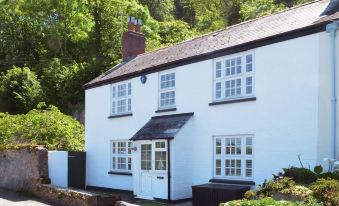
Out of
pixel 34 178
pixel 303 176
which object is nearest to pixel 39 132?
pixel 34 178

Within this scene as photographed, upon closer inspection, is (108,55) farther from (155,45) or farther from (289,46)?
(289,46)

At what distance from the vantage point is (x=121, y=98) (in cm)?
2139

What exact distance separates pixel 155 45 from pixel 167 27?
810 centimetres

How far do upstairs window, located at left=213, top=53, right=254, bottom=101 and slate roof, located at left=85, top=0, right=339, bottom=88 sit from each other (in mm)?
502

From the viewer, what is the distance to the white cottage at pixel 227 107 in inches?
521

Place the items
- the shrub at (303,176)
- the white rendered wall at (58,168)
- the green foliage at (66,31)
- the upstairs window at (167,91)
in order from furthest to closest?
1. the green foliage at (66,31)
2. the white rendered wall at (58,168)
3. the upstairs window at (167,91)
4. the shrub at (303,176)

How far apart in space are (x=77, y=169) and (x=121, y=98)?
163 inches

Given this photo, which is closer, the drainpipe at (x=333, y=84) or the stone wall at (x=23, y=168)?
the drainpipe at (x=333, y=84)

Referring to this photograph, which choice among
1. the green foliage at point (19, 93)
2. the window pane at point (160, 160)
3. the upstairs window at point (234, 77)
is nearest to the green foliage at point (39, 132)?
the window pane at point (160, 160)

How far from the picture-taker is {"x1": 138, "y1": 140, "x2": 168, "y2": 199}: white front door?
56.0ft

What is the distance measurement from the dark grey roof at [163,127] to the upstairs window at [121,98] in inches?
88.8

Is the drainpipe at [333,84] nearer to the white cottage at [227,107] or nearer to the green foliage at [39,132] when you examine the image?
the white cottage at [227,107]

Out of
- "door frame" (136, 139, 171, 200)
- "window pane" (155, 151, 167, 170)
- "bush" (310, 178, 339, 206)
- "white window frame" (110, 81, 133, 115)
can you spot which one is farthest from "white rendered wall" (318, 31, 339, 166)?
"white window frame" (110, 81, 133, 115)

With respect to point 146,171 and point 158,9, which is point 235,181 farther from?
point 158,9
